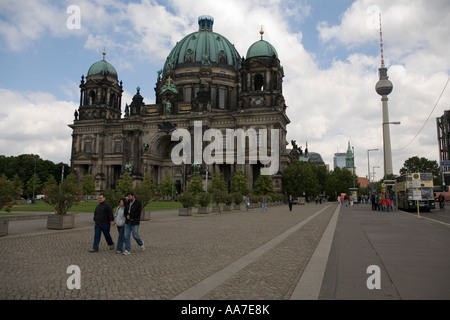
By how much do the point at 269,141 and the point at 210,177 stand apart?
1323 centimetres

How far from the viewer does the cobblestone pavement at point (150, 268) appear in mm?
6258

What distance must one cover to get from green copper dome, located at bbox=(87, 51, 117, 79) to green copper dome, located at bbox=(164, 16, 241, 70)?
13.0 metres

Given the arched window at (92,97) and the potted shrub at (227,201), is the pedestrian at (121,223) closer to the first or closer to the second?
the potted shrub at (227,201)

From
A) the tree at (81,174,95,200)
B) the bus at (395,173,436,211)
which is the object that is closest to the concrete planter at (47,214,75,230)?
the bus at (395,173,436,211)

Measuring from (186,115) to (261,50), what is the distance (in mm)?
19937

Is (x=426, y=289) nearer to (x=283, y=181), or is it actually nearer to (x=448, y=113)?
(x=283, y=181)

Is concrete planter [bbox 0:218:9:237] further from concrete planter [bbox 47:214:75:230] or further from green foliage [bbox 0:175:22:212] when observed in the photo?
concrete planter [bbox 47:214:75:230]

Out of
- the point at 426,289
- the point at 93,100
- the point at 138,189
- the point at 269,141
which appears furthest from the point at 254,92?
the point at 426,289

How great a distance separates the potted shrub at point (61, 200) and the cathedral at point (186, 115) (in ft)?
160

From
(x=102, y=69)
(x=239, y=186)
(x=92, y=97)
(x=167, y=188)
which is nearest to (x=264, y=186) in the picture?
(x=239, y=186)

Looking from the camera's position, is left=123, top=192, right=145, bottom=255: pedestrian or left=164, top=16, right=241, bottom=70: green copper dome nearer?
left=123, top=192, right=145, bottom=255: pedestrian

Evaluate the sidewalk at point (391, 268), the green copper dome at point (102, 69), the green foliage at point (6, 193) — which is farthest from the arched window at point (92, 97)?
the sidewalk at point (391, 268)

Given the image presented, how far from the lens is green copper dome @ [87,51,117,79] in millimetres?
82375

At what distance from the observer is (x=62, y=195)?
17188 mm
